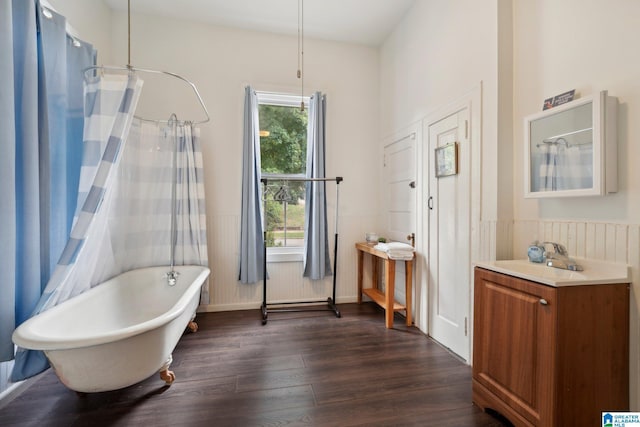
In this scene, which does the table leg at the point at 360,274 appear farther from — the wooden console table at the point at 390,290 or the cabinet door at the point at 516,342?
the cabinet door at the point at 516,342

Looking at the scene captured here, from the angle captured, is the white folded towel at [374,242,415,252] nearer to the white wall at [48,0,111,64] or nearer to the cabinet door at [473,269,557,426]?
the cabinet door at [473,269,557,426]

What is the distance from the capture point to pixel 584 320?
118cm

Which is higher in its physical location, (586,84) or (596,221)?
(586,84)

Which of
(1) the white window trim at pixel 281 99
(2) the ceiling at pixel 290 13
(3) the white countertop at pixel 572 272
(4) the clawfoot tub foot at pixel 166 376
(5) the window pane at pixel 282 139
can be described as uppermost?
(2) the ceiling at pixel 290 13

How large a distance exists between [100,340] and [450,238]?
2354 millimetres

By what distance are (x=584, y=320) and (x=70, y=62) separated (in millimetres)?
3461

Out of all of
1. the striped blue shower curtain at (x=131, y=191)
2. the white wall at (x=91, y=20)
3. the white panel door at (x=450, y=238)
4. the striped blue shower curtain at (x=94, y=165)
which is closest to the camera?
the striped blue shower curtain at (x=94, y=165)

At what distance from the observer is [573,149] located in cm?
140

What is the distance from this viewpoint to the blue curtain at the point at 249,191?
299 cm

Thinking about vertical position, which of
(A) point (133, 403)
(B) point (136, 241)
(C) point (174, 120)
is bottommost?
(A) point (133, 403)

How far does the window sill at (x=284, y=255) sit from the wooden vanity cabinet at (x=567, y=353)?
226 cm

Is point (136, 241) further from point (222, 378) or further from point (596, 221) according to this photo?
point (596, 221)

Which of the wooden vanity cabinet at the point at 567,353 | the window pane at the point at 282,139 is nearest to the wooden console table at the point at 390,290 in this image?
the wooden vanity cabinet at the point at 567,353

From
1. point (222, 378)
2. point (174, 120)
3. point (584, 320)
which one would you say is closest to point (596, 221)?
point (584, 320)
